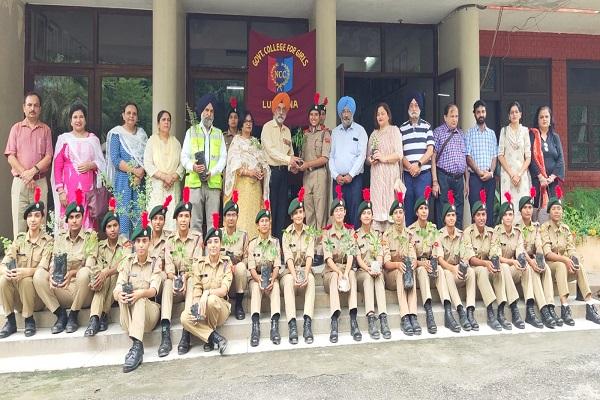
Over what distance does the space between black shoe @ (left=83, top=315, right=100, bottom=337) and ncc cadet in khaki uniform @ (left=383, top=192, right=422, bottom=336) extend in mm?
2690

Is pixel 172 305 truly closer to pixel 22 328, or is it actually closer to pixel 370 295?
pixel 22 328

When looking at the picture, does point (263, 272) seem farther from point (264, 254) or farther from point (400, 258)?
point (400, 258)

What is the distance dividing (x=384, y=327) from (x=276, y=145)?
7.97 feet

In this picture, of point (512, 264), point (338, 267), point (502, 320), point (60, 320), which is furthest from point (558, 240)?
point (60, 320)

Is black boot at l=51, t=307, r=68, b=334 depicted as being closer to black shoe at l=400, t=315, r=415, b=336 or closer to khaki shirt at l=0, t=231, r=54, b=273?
khaki shirt at l=0, t=231, r=54, b=273

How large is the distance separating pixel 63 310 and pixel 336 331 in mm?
2449

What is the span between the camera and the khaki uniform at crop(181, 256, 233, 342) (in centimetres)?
388

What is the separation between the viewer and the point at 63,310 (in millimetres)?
4156

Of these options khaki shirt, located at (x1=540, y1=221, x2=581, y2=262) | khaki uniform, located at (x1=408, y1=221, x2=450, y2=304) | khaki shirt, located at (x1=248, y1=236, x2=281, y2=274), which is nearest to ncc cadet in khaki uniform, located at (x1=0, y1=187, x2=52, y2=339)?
khaki shirt, located at (x1=248, y1=236, x2=281, y2=274)

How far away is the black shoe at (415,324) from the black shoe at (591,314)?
6.08 ft

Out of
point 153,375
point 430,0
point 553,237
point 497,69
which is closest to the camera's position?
point 153,375

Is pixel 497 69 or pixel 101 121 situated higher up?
pixel 497 69

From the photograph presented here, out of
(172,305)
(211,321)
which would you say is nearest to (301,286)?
(211,321)

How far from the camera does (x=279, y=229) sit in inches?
218
